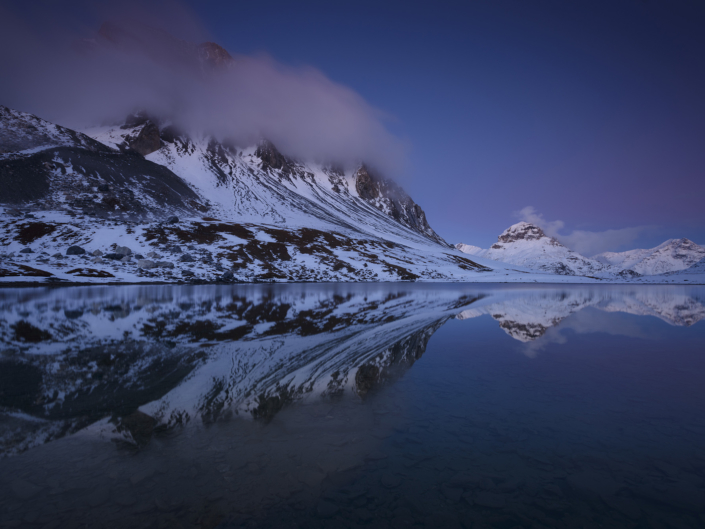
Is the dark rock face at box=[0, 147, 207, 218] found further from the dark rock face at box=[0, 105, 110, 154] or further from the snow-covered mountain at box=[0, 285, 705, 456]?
the snow-covered mountain at box=[0, 285, 705, 456]

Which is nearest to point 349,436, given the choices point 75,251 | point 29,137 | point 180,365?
point 180,365

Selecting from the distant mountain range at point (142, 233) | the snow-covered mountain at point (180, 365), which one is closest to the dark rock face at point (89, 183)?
the distant mountain range at point (142, 233)

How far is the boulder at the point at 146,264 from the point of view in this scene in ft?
252

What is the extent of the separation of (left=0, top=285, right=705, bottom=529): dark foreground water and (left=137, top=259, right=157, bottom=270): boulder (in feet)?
221

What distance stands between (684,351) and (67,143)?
198 metres

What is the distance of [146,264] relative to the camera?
77.3 m

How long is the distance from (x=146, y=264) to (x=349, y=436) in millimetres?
83244

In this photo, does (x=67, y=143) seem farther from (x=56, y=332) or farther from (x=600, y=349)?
(x=600, y=349)

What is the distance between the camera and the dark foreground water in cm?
559

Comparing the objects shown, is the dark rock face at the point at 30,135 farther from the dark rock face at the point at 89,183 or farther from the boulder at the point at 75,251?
the boulder at the point at 75,251

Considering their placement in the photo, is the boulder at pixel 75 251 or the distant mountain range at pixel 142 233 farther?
the boulder at pixel 75 251

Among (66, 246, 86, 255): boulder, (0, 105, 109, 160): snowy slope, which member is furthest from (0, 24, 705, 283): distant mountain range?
(0, 105, 109, 160): snowy slope

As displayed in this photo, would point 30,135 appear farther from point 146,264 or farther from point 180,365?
point 180,365

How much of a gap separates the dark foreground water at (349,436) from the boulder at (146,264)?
67403mm
